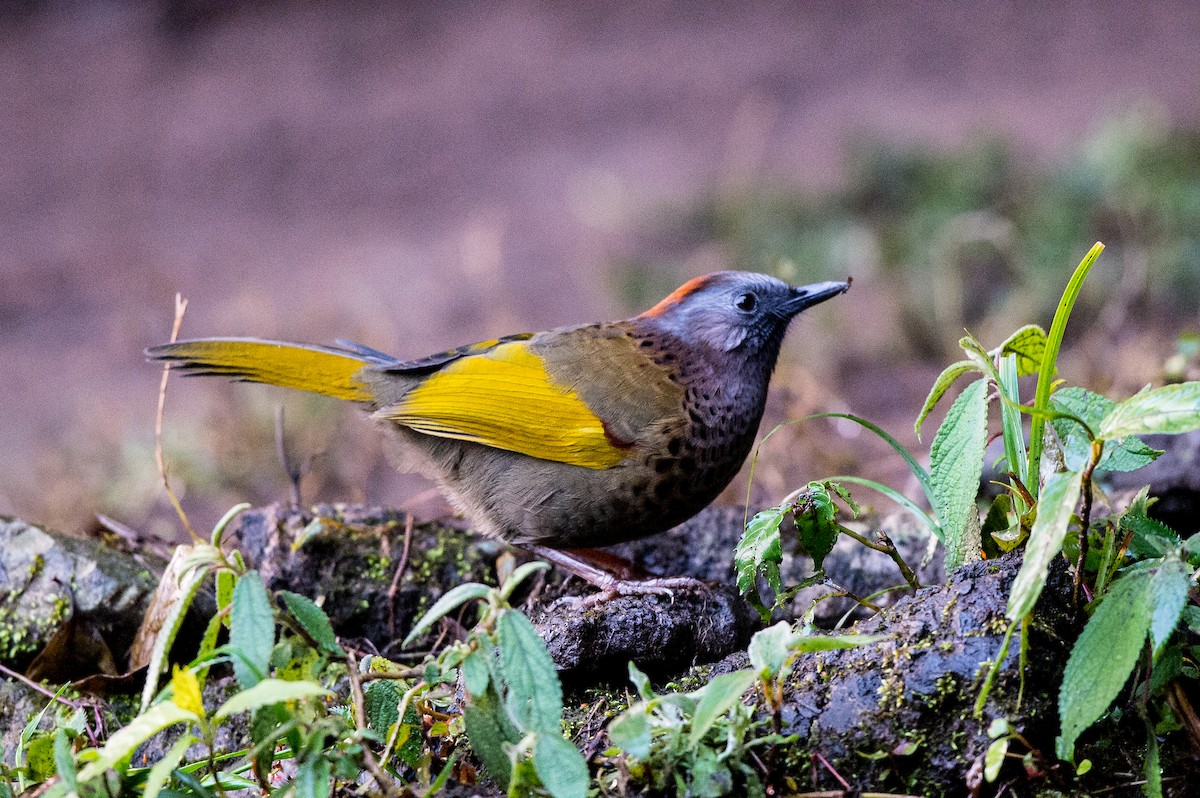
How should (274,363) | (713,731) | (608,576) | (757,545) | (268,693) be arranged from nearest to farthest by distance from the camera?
(268,693), (713,731), (757,545), (608,576), (274,363)

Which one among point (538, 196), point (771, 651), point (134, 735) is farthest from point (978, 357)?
point (538, 196)

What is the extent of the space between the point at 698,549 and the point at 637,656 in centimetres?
91

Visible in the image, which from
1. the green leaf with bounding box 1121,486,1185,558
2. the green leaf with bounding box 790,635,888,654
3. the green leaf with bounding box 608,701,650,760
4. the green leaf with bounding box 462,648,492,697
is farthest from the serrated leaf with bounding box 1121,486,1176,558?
the green leaf with bounding box 462,648,492,697

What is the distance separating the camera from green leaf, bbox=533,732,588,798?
204cm

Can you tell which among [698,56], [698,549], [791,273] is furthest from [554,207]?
[698,549]

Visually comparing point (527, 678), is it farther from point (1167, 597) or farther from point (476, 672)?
point (1167, 597)

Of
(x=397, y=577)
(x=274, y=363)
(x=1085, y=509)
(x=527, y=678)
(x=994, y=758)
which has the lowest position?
(x=397, y=577)

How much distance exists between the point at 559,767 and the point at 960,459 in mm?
994

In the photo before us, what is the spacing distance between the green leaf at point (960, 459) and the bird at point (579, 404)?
1.02 m

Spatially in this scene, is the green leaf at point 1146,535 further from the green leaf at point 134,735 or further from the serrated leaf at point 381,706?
the green leaf at point 134,735

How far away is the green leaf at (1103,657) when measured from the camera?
211 centimetres

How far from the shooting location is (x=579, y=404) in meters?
3.62

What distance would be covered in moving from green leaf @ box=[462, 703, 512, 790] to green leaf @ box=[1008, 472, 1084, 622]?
35.2 inches

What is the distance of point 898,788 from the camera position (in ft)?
7.58
